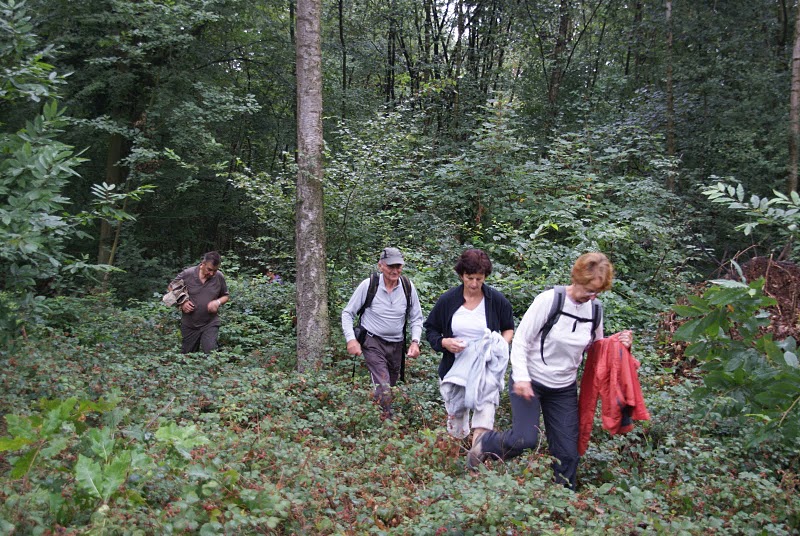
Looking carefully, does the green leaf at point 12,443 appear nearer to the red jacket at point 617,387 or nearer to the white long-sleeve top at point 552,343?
the white long-sleeve top at point 552,343

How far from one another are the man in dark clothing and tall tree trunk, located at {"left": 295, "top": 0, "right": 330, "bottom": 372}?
1221mm

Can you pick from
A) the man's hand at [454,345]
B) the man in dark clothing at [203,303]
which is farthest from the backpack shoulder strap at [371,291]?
the man in dark clothing at [203,303]

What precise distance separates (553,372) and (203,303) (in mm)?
5421

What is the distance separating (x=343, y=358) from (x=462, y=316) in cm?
363

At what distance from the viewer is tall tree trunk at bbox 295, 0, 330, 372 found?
26.5 feet

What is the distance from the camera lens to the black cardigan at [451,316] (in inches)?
213

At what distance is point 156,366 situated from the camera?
24.2ft

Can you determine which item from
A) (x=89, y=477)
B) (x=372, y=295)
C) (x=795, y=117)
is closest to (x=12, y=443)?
(x=89, y=477)

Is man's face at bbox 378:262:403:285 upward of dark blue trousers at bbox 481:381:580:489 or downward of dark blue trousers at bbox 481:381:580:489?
upward

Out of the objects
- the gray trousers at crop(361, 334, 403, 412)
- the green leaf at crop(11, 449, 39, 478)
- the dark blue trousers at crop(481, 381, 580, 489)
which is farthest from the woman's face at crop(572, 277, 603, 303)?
the green leaf at crop(11, 449, 39, 478)

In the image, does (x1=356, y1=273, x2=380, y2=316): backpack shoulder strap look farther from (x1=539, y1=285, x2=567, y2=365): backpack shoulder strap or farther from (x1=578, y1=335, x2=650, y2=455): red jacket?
(x1=578, y1=335, x2=650, y2=455): red jacket

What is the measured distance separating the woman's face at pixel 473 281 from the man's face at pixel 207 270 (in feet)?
14.1

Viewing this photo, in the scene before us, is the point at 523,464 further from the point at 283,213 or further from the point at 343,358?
the point at 283,213

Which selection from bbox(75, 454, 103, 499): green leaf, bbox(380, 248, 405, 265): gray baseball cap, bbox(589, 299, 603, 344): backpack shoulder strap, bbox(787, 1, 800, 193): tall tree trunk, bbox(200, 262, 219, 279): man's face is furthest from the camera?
bbox(787, 1, 800, 193): tall tree trunk
